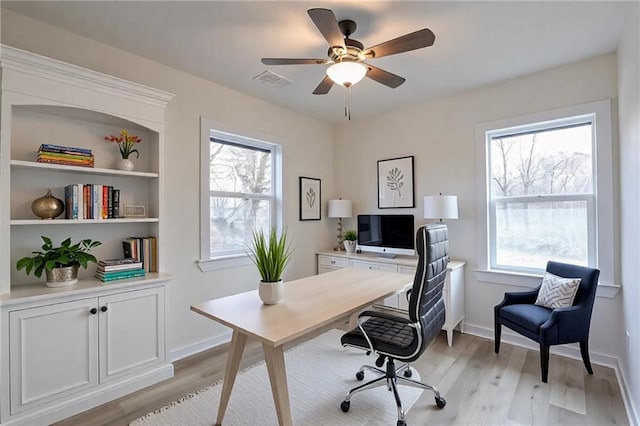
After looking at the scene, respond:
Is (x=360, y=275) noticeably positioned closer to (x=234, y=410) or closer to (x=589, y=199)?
(x=234, y=410)

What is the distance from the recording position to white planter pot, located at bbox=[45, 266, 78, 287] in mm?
2019

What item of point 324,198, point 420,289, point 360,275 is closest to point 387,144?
point 324,198

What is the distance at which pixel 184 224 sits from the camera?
2863 millimetres

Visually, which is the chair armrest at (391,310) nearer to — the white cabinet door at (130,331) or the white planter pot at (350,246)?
the white planter pot at (350,246)

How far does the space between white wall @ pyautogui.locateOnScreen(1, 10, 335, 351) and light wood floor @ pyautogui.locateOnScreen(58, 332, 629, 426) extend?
0.47 meters

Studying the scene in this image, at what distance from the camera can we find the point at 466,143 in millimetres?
3340

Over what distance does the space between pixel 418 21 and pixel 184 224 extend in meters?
2.61

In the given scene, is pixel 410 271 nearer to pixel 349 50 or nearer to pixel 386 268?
pixel 386 268

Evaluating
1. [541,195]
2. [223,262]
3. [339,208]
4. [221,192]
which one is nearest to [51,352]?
[223,262]

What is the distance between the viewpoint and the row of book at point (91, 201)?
2.14 m

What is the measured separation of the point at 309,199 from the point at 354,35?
2252mm

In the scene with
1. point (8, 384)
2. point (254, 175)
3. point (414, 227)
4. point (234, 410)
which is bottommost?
point (234, 410)

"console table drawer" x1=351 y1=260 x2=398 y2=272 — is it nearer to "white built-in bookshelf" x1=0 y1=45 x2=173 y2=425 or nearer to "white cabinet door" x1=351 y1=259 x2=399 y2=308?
"white cabinet door" x1=351 y1=259 x2=399 y2=308

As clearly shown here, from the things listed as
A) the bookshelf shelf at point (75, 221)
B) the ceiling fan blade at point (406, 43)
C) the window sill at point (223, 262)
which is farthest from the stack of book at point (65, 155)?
the ceiling fan blade at point (406, 43)
